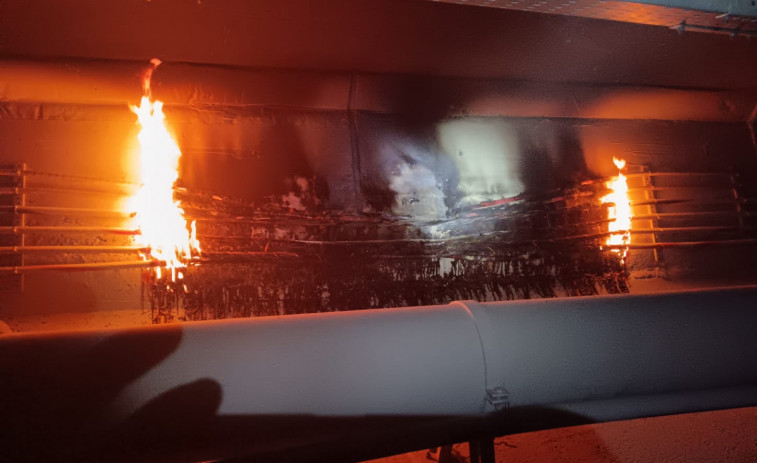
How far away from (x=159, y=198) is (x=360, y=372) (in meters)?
2.41

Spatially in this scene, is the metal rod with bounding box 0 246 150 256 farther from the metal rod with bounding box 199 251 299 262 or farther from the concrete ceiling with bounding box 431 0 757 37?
the concrete ceiling with bounding box 431 0 757 37

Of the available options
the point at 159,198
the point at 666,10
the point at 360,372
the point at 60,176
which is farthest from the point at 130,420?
the point at 666,10

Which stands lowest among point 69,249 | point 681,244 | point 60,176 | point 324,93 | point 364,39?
point 681,244

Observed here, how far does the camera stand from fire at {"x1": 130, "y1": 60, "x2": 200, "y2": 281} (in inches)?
112

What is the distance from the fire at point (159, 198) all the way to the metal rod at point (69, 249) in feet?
0.32

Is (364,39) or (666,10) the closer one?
(666,10)

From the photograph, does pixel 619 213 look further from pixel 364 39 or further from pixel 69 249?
pixel 69 249

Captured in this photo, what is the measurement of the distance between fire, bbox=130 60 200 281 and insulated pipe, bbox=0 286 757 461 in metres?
1.77

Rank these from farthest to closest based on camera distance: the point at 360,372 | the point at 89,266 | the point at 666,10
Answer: the point at 89,266 → the point at 666,10 → the point at 360,372

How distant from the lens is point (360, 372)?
4.13 feet

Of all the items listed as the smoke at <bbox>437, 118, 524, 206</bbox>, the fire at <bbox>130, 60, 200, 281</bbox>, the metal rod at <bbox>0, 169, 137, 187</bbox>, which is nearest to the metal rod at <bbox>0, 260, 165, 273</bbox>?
the fire at <bbox>130, 60, 200, 281</bbox>

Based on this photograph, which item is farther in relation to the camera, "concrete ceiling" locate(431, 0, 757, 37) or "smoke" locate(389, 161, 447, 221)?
"smoke" locate(389, 161, 447, 221)

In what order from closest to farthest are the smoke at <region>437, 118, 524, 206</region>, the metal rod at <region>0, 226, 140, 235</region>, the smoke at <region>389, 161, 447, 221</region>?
the metal rod at <region>0, 226, 140, 235</region> → the smoke at <region>389, 161, 447, 221</region> → the smoke at <region>437, 118, 524, 206</region>

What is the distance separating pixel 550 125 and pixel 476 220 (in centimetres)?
127
